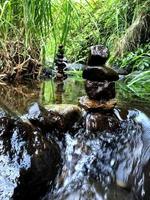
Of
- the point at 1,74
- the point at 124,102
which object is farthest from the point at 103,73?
the point at 1,74

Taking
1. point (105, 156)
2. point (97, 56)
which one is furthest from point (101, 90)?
point (105, 156)

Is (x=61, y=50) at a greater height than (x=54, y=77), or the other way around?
(x=61, y=50)

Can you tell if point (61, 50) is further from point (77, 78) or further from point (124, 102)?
point (124, 102)

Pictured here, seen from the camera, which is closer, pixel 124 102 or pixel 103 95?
pixel 103 95

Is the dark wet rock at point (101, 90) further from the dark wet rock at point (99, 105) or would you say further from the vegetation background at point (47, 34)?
the vegetation background at point (47, 34)

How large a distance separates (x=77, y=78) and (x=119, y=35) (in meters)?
1.30

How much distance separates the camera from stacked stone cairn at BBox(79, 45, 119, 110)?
8.81ft

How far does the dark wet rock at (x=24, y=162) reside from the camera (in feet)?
6.01

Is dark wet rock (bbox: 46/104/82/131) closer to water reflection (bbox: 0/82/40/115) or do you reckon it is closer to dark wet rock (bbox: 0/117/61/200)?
water reflection (bbox: 0/82/40/115)

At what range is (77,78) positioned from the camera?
4.69 meters

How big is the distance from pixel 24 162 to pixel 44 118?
1.58 feet

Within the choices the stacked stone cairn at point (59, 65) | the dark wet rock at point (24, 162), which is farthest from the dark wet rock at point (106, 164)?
the stacked stone cairn at point (59, 65)

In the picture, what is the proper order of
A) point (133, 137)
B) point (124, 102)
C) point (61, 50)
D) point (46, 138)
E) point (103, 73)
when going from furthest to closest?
point (61, 50) → point (124, 102) → point (103, 73) → point (133, 137) → point (46, 138)

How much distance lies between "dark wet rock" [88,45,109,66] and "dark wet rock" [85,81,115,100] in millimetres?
131
